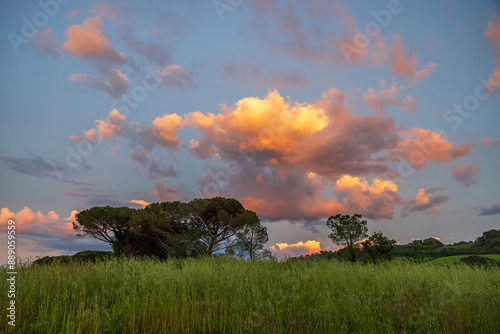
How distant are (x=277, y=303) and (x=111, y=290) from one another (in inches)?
164

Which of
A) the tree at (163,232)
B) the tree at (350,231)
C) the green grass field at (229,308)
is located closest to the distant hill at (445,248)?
the tree at (350,231)

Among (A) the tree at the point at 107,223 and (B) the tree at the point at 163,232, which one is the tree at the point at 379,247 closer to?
(B) the tree at the point at 163,232

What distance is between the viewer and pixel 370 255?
86.3ft

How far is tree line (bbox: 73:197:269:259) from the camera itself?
31641 millimetres

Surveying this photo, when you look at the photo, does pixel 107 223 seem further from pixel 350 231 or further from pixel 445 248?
pixel 445 248

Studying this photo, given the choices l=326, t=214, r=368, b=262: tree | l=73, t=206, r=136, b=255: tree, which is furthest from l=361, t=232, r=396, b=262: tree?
l=73, t=206, r=136, b=255: tree

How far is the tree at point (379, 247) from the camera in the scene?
25750 millimetres

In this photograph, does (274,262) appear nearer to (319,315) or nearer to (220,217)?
(319,315)

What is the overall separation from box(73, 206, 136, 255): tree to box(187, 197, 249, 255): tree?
8474mm

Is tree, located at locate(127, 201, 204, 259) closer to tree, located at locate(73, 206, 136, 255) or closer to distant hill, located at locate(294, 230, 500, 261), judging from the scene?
tree, located at locate(73, 206, 136, 255)

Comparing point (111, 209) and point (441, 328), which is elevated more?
point (111, 209)

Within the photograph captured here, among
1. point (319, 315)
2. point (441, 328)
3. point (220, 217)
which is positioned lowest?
point (441, 328)

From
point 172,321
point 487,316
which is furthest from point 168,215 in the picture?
point 487,316

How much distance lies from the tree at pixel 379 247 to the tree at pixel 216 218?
13336mm
